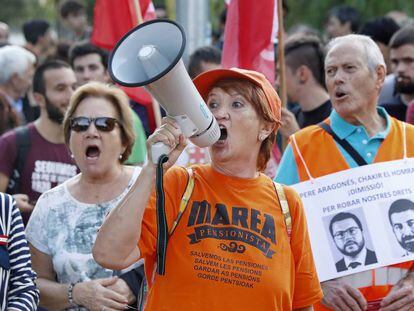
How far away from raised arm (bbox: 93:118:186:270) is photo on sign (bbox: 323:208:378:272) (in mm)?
1480

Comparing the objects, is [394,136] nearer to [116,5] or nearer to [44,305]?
[44,305]

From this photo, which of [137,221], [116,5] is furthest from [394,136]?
[116,5]

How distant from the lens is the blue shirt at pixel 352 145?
4902 mm

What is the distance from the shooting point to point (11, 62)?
29.8 feet

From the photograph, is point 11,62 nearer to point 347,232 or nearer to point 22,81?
point 22,81

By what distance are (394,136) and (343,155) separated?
0.97 feet

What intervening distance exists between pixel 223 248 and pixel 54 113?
319 cm

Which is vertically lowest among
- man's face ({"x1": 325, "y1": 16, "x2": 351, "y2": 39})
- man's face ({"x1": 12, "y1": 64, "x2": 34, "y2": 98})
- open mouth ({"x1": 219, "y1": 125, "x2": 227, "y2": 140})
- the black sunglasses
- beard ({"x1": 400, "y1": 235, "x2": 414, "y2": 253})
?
beard ({"x1": 400, "y1": 235, "x2": 414, "y2": 253})

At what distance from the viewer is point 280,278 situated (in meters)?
3.75

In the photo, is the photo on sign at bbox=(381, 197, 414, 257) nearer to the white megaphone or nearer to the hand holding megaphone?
the white megaphone

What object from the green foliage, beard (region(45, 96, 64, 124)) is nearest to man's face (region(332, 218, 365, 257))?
beard (region(45, 96, 64, 124))

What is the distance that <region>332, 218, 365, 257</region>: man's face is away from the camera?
4.71 meters

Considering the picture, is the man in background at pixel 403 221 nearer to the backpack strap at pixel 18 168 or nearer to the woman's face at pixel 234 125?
the woman's face at pixel 234 125

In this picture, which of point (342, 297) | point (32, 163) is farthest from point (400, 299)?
point (32, 163)
